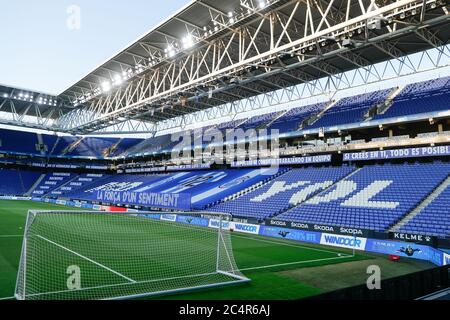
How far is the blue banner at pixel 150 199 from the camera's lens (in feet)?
93.5

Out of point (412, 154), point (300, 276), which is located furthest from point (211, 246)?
point (412, 154)

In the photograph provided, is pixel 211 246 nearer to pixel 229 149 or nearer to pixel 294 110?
pixel 229 149

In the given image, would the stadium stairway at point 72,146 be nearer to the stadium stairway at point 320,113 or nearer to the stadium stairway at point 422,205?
the stadium stairway at point 320,113

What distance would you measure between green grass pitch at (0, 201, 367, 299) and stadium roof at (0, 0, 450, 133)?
11567 millimetres

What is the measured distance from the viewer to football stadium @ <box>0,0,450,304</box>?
9.87 m

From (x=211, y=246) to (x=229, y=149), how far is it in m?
22.4

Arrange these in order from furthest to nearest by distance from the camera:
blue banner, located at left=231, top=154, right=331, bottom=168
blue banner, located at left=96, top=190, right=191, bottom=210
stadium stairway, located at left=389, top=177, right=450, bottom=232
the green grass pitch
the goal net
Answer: blue banner, located at left=231, top=154, right=331, bottom=168 → blue banner, located at left=96, top=190, right=191, bottom=210 → stadium stairway, located at left=389, top=177, right=450, bottom=232 → the green grass pitch → the goal net

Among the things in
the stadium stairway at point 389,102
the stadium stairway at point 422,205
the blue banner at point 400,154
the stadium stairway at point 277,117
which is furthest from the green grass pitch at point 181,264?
the stadium stairway at point 277,117

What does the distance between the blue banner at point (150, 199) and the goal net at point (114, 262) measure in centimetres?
914

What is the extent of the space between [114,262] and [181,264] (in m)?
2.27

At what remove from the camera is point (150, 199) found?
32531 mm

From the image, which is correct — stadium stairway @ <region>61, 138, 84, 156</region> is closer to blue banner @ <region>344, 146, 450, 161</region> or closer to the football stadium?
the football stadium

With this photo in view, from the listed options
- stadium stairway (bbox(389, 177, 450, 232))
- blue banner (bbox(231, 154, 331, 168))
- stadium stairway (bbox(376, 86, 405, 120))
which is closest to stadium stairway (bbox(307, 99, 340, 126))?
blue banner (bbox(231, 154, 331, 168))

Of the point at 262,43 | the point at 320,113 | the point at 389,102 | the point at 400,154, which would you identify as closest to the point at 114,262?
the point at 262,43
